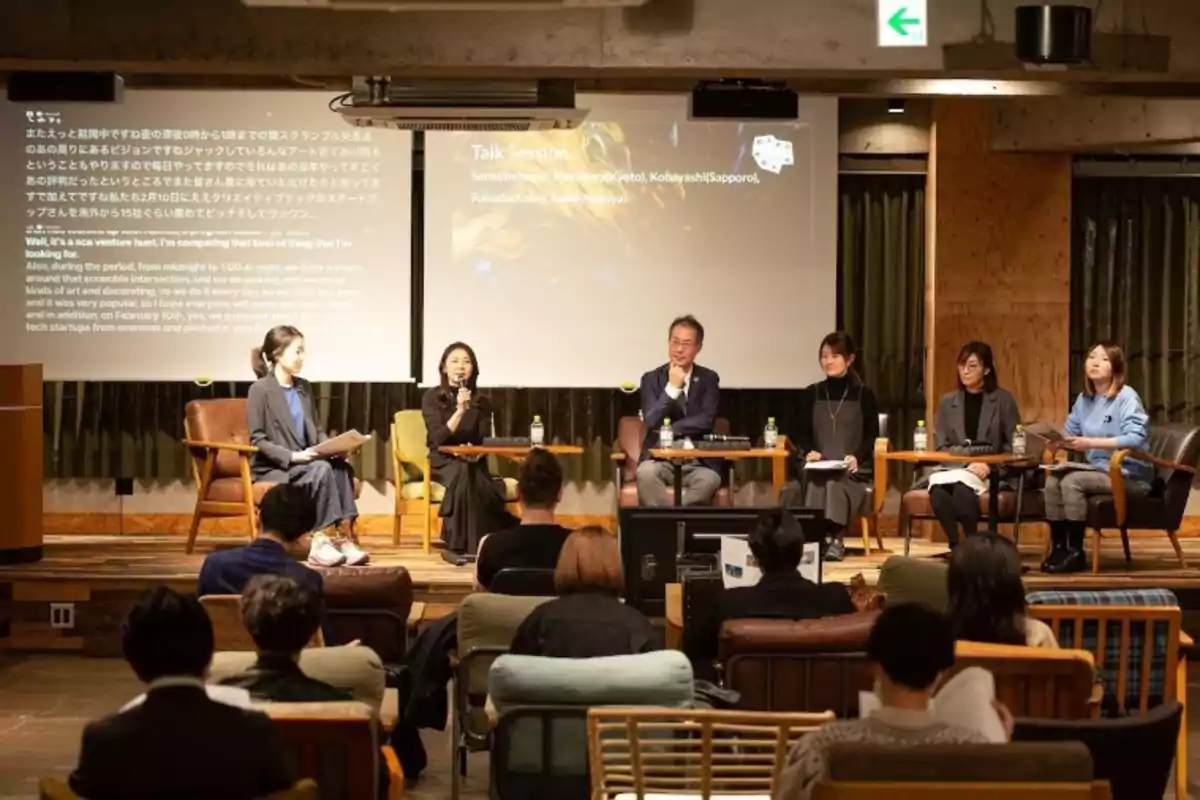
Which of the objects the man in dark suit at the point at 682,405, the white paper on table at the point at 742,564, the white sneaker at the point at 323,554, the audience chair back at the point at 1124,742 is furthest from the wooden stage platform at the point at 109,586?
the audience chair back at the point at 1124,742

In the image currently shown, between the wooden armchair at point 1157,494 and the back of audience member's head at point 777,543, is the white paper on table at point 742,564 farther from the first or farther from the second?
the wooden armchair at point 1157,494

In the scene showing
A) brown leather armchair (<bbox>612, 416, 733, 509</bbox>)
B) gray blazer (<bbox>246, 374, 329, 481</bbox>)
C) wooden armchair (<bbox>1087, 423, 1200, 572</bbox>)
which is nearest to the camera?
wooden armchair (<bbox>1087, 423, 1200, 572</bbox>)

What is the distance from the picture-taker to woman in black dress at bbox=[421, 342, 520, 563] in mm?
9070

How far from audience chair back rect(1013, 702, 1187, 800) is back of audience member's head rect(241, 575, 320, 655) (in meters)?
1.53

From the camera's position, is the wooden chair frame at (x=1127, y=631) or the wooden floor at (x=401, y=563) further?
the wooden floor at (x=401, y=563)

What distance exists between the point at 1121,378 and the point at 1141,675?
145 inches

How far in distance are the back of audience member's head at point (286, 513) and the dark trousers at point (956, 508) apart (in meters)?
4.04

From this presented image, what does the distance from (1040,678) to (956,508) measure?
4214mm

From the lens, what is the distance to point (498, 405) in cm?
1041

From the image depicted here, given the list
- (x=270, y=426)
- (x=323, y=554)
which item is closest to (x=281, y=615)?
(x=323, y=554)

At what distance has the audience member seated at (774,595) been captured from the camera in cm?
505

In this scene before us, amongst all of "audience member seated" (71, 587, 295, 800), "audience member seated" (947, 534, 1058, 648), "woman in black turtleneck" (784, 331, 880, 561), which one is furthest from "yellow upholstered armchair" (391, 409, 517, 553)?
"audience member seated" (71, 587, 295, 800)

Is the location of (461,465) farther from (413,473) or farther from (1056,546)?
(1056,546)

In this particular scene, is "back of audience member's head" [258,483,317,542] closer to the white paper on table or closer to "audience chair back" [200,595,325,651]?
"audience chair back" [200,595,325,651]
